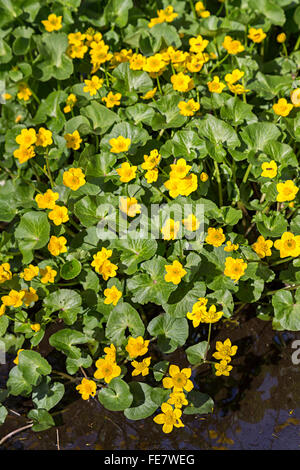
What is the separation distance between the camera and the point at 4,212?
2.18m

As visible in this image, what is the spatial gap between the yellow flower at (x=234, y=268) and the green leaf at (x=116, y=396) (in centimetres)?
55

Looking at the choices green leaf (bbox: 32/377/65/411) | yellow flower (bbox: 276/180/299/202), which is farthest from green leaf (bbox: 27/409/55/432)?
yellow flower (bbox: 276/180/299/202)

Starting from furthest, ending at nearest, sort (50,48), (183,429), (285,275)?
(50,48), (285,275), (183,429)

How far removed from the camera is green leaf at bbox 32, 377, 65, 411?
1.82m

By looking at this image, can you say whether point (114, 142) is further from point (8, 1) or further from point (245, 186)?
point (8, 1)

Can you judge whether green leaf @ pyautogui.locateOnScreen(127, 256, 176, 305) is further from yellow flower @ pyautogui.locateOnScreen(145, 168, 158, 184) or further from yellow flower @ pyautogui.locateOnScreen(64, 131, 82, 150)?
yellow flower @ pyautogui.locateOnScreen(64, 131, 82, 150)

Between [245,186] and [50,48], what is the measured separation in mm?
1287

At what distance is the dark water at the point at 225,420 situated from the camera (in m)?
1.78

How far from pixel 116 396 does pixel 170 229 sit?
64 cm

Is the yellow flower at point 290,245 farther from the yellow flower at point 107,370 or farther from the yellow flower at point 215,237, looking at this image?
the yellow flower at point 107,370

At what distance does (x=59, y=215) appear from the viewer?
192cm

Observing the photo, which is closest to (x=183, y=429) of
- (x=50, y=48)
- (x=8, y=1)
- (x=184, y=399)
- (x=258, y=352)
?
(x=184, y=399)

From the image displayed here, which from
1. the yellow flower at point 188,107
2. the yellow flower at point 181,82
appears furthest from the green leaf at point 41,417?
the yellow flower at point 181,82

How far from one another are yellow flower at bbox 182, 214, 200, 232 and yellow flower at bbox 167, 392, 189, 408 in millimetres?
600
